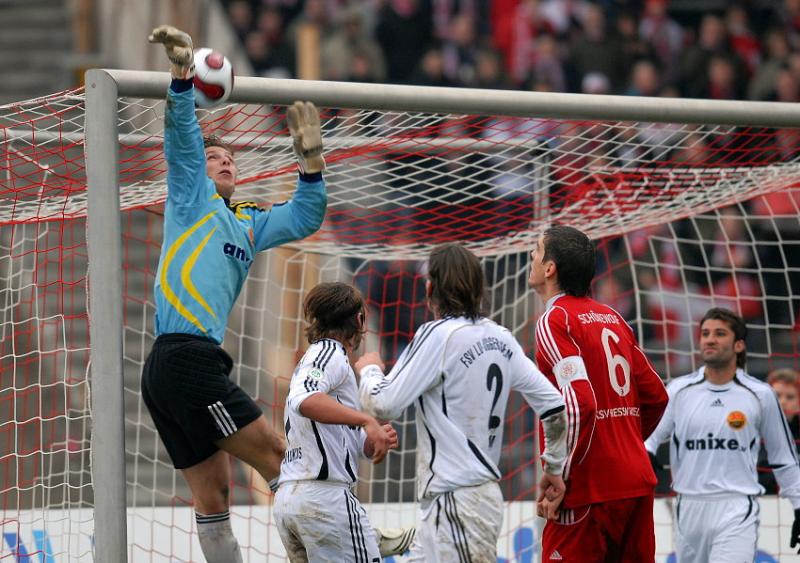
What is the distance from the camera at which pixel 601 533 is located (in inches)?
197

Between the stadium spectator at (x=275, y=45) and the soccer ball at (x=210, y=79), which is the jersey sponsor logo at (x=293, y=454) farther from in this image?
the stadium spectator at (x=275, y=45)

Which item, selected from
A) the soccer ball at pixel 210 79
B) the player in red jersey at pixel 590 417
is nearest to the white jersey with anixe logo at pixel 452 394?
the player in red jersey at pixel 590 417

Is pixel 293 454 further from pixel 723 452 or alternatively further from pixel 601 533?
pixel 723 452

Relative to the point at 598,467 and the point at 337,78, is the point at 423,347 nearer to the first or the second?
the point at 598,467

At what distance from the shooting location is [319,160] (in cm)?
510

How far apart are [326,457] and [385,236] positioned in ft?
12.1

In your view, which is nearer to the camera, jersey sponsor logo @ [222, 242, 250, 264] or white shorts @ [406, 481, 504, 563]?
white shorts @ [406, 481, 504, 563]

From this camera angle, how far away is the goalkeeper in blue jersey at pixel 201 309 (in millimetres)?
4879

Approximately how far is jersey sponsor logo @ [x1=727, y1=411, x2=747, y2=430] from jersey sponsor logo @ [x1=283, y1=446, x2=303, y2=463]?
2.85 metres

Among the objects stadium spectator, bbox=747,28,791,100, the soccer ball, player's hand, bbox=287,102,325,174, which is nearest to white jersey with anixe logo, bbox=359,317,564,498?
player's hand, bbox=287,102,325,174

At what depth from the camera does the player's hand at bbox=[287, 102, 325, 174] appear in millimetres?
5023

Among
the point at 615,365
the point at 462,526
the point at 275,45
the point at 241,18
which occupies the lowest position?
the point at 462,526

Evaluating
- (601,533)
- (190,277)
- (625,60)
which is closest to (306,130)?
(190,277)

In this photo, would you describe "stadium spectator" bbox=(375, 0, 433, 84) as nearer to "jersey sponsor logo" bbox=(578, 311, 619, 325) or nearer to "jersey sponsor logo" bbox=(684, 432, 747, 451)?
"jersey sponsor logo" bbox=(684, 432, 747, 451)
